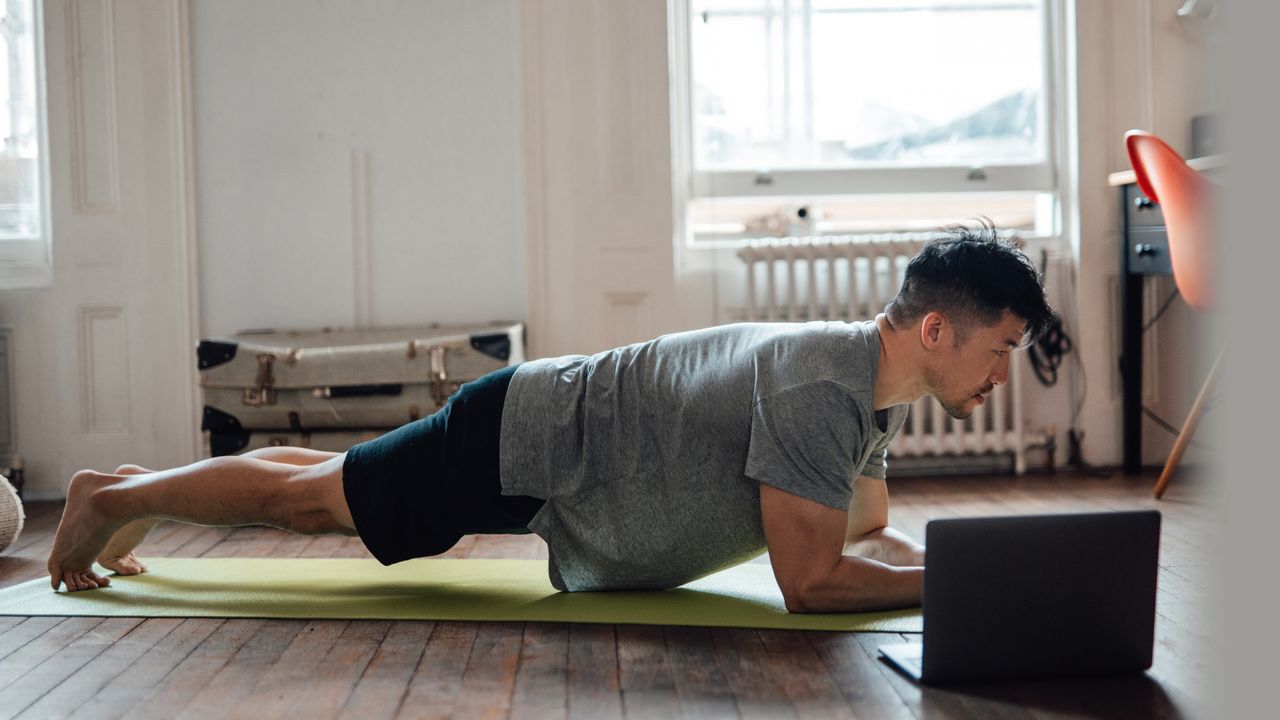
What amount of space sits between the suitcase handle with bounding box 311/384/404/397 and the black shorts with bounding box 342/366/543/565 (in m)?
1.19

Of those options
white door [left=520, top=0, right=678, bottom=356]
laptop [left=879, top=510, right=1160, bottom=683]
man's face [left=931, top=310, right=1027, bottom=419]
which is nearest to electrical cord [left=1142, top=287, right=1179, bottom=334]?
white door [left=520, top=0, right=678, bottom=356]

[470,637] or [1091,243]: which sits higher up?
[1091,243]

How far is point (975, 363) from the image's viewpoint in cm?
170

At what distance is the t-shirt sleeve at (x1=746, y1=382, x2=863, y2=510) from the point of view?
165 centimetres

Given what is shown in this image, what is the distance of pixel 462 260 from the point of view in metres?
3.69

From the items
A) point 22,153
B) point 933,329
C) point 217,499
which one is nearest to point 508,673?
point 217,499

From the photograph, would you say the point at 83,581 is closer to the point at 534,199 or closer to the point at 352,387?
the point at 352,387

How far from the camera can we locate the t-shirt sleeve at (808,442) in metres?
1.65

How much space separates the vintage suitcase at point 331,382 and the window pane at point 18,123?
1.03 m

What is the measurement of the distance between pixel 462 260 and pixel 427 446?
190cm

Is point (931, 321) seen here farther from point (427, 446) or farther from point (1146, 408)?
point (1146, 408)

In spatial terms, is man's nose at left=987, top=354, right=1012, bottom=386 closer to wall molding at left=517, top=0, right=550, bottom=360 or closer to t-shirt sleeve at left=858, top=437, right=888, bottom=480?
t-shirt sleeve at left=858, top=437, right=888, bottom=480

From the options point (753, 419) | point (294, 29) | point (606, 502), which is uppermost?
point (294, 29)

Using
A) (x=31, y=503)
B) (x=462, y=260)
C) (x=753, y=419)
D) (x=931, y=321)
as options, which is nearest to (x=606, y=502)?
(x=753, y=419)
